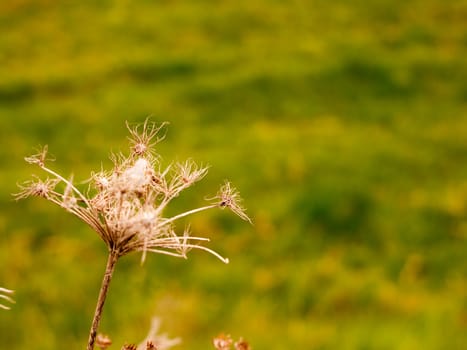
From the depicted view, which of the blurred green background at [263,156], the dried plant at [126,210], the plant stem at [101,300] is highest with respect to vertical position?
the blurred green background at [263,156]

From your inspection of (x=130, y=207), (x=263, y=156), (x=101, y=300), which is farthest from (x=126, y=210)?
(x=263, y=156)

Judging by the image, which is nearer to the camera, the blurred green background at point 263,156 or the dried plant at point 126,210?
the dried plant at point 126,210

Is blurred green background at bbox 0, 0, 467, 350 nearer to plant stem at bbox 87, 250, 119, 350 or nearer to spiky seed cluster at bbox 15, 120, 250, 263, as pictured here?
spiky seed cluster at bbox 15, 120, 250, 263

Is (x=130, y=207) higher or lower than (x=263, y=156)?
lower

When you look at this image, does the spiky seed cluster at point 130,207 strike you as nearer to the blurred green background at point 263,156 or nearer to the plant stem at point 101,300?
the plant stem at point 101,300

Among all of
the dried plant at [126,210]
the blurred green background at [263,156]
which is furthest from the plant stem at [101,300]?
the blurred green background at [263,156]

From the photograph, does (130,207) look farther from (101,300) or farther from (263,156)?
(263,156)

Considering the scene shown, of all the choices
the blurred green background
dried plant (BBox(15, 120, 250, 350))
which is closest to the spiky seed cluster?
dried plant (BBox(15, 120, 250, 350))

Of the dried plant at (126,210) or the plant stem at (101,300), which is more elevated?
the dried plant at (126,210)

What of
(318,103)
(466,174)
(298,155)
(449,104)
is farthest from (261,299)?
(449,104)
